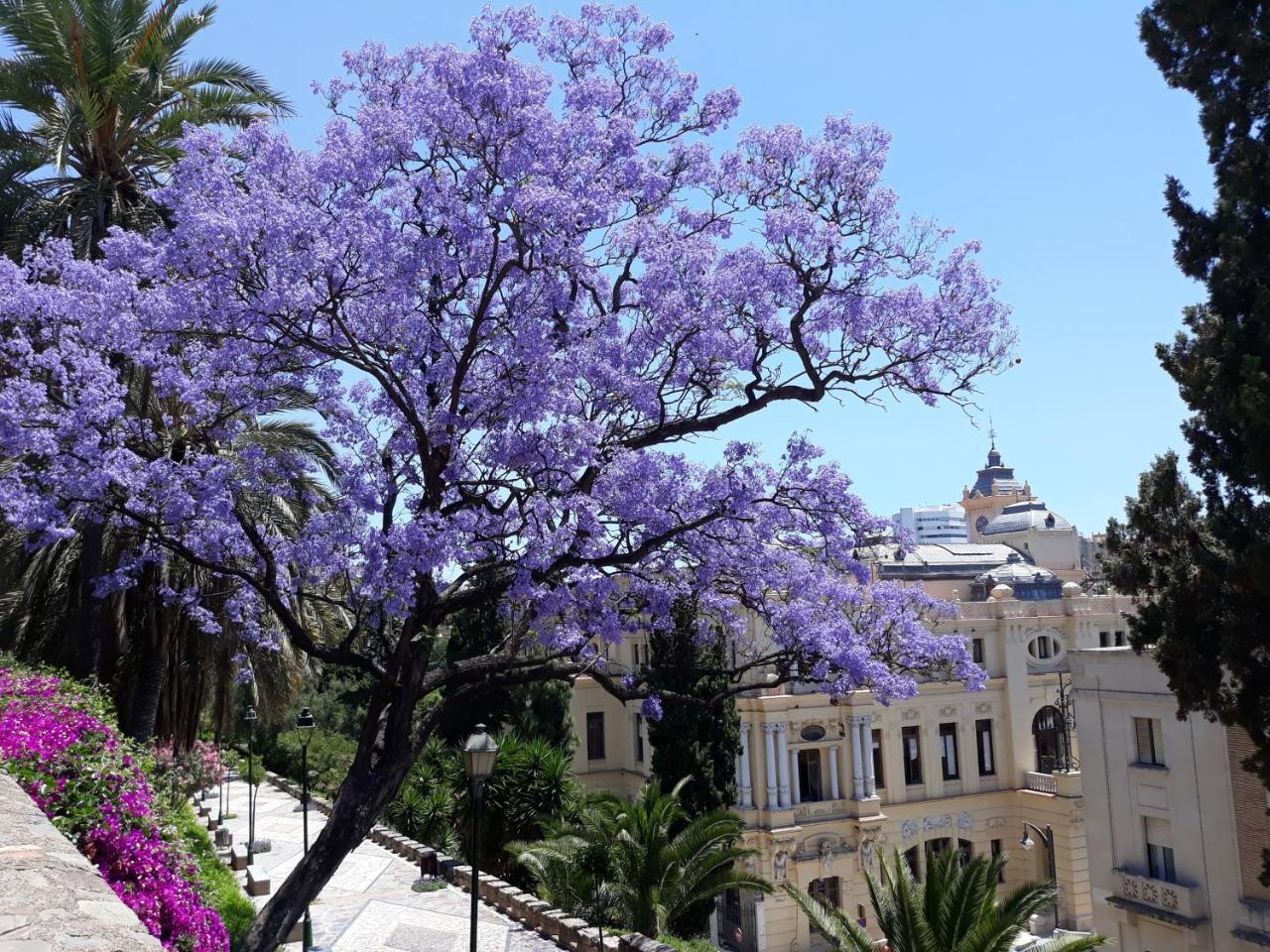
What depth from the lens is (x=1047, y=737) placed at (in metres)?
40.7

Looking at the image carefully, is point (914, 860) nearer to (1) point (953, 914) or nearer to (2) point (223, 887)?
(1) point (953, 914)

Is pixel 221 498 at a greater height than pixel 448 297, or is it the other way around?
pixel 448 297

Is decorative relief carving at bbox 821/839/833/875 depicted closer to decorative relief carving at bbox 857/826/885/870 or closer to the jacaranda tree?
decorative relief carving at bbox 857/826/885/870

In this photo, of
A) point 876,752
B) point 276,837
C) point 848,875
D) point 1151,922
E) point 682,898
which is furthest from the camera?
point 876,752

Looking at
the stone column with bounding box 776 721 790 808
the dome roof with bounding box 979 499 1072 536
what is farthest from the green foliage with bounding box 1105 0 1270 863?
the dome roof with bounding box 979 499 1072 536

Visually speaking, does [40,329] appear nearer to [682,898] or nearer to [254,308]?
[254,308]

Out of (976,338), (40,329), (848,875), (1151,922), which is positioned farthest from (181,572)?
(848,875)

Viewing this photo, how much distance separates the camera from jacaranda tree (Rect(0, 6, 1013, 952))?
34.5ft

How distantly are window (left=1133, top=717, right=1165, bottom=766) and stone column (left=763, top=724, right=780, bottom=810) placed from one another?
12678mm

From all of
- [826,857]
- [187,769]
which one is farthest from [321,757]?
[826,857]

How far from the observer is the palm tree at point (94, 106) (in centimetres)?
1552

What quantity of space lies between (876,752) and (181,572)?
2727 centimetres

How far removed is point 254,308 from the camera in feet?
34.2

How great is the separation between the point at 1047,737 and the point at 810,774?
36.6 ft
